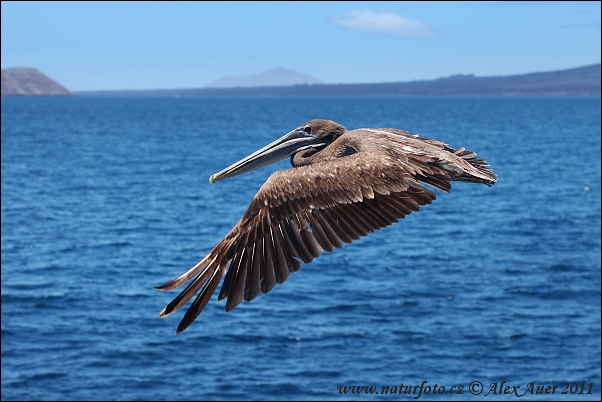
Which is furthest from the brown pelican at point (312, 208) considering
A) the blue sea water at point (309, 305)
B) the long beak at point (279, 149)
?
the blue sea water at point (309, 305)

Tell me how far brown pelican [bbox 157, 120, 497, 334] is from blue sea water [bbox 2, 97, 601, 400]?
16.3m

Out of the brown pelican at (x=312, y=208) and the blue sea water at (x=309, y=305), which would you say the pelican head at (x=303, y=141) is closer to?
the brown pelican at (x=312, y=208)

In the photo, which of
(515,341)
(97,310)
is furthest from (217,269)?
(97,310)

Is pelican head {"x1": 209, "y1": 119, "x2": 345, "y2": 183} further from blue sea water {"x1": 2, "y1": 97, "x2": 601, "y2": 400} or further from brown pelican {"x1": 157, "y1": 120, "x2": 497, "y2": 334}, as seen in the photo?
blue sea water {"x1": 2, "y1": 97, "x2": 601, "y2": 400}

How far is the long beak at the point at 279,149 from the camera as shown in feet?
30.1

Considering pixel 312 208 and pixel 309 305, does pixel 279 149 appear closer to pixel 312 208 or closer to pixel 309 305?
pixel 312 208

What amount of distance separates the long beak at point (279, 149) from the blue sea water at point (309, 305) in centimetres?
1597

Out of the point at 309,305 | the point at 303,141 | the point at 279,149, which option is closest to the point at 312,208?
the point at 279,149

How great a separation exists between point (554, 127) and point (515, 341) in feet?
465

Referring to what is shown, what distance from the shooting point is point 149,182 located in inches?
3398

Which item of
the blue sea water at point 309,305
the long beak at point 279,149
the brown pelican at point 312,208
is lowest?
the blue sea water at point 309,305

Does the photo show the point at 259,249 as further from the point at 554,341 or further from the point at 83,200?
the point at 83,200

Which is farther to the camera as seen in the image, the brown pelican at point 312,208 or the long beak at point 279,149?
the long beak at point 279,149

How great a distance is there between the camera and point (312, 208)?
860 cm
